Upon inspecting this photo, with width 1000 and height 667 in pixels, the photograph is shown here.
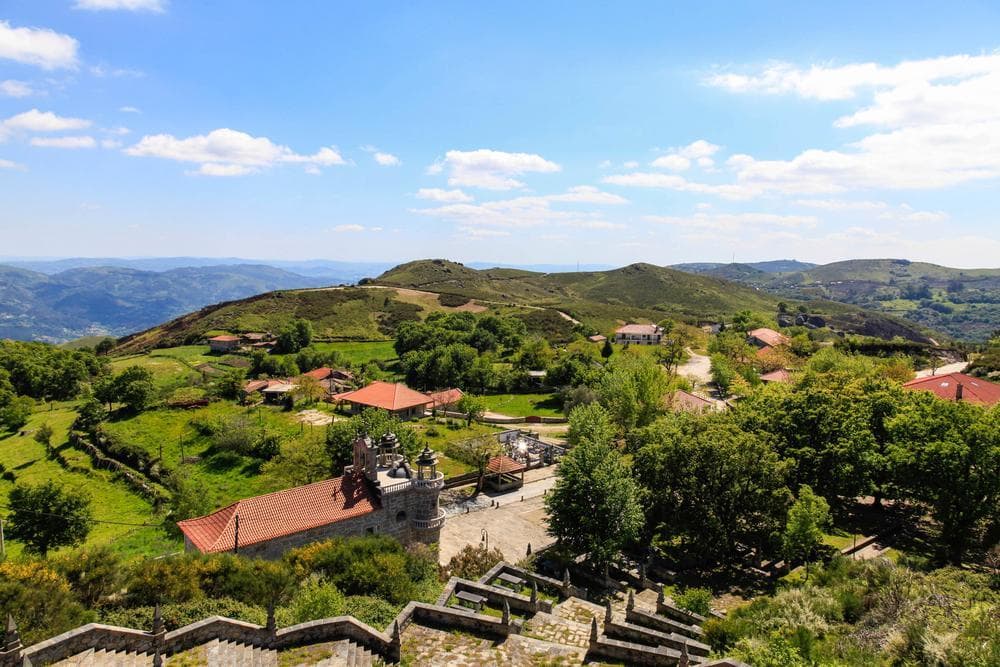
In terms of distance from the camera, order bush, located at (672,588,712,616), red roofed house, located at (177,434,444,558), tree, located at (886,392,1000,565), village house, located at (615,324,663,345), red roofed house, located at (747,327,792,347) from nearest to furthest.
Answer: bush, located at (672,588,712,616), tree, located at (886,392,1000,565), red roofed house, located at (177,434,444,558), red roofed house, located at (747,327,792,347), village house, located at (615,324,663,345)

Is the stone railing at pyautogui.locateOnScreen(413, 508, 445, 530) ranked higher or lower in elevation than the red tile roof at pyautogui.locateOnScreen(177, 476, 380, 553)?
lower

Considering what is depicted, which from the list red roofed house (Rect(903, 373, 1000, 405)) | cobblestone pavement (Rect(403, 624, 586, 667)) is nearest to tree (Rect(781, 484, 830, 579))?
cobblestone pavement (Rect(403, 624, 586, 667))

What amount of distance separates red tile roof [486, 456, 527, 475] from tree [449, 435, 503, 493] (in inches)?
31.6

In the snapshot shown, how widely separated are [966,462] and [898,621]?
14687 millimetres

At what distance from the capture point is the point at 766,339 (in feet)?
332

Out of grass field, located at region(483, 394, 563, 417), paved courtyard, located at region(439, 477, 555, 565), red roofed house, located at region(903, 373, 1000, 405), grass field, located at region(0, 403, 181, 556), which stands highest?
red roofed house, located at region(903, 373, 1000, 405)

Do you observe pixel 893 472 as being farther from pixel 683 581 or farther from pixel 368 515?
pixel 368 515

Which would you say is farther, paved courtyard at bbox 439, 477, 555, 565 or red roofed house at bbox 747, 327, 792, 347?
red roofed house at bbox 747, 327, 792, 347

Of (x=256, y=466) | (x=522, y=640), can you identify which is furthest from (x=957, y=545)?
(x=256, y=466)

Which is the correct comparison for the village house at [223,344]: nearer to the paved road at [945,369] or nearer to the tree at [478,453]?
the tree at [478,453]

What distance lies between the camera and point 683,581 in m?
26.7

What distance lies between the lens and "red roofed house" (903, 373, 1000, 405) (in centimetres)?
5222

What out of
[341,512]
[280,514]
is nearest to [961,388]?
[341,512]

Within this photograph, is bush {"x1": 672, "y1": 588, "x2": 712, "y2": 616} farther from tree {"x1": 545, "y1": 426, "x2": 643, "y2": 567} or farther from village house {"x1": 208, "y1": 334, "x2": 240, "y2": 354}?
village house {"x1": 208, "y1": 334, "x2": 240, "y2": 354}
